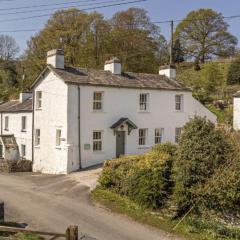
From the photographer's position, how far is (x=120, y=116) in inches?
1209

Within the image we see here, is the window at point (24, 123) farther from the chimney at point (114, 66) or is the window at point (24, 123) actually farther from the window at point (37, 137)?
the chimney at point (114, 66)

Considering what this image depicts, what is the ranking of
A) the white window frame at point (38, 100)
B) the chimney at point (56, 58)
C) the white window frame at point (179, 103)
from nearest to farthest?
the chimney at point (56, 58) < the white window frame at point (38, 100) < the white window frame at point (179, 103)

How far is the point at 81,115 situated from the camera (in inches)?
1136

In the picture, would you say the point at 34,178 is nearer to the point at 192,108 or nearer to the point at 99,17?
the point at 192,108

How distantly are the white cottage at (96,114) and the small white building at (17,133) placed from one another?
1468mm

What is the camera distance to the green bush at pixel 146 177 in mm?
18219

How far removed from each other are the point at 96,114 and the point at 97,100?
3.48 feet

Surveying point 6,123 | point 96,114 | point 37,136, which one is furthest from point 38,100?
point 6,123

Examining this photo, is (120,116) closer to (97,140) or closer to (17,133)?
(97,140)

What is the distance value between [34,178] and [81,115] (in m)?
5.56

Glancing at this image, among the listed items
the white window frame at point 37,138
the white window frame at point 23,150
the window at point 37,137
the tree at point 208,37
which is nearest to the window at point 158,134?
the white window frame at point 37,138

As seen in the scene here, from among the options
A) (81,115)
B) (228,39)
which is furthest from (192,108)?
(228,39)

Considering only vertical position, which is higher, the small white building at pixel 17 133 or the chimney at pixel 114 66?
the chimney at pixel 114 66

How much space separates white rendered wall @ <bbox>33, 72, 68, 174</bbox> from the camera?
28.6m
